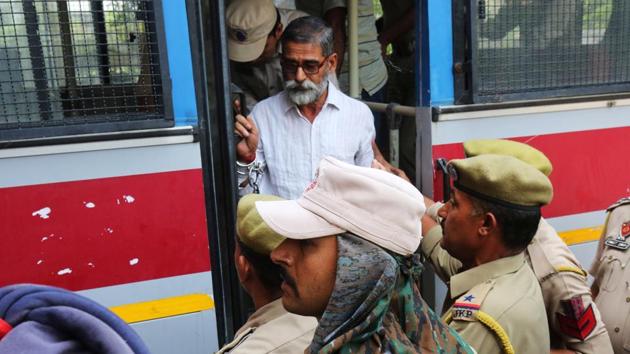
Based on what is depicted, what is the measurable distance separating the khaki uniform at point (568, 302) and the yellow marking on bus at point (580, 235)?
39.7 inches

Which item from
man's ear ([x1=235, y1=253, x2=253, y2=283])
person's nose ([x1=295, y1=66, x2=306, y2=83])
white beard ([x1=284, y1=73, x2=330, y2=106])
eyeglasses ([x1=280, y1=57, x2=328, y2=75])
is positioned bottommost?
man's ear ([x1=235, y1=253, x2=253, y2=283])

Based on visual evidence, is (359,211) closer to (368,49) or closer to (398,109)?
(398,109)

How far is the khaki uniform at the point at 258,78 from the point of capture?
335 cm

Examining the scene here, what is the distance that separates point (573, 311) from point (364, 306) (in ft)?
3.93

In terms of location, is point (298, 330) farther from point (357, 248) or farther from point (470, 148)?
point (470, 148)

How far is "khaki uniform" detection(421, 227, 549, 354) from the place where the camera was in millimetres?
1849

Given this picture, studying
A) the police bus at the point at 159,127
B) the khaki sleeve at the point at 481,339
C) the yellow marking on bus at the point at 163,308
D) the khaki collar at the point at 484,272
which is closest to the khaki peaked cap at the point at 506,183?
the khaki collar at the point at 484,272

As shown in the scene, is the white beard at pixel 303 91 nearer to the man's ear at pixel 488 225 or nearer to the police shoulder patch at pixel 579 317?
the man's ear at pixel 488 225

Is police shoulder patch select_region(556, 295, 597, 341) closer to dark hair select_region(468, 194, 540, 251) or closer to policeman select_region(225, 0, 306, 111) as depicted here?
dark hair select_region(468, 194, 540, 251)

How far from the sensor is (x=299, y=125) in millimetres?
2994

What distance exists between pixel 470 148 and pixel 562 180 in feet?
2.56

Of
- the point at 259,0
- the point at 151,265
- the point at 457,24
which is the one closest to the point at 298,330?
the point at 151,265

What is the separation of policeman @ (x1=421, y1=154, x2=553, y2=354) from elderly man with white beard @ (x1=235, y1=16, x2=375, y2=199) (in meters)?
0.89

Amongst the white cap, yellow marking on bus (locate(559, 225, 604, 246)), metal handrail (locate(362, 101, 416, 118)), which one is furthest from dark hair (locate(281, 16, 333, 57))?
the white cap
